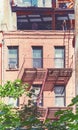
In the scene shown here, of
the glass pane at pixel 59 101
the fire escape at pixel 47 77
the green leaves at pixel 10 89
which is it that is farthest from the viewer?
the glass pane at pixel 59 101

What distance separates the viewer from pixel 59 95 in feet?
144

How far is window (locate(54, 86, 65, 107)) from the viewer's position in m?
43.8

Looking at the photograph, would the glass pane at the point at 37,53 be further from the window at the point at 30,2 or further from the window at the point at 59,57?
the window at the point at 30,2

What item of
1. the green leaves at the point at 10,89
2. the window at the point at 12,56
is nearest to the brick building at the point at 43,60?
the window at the point at 12,56

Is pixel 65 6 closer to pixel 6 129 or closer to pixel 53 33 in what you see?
pixel 53 33

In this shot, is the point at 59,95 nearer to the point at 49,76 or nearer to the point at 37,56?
the point at 49,76

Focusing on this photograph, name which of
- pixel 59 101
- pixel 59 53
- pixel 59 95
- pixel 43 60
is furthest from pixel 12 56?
pixel 59 101

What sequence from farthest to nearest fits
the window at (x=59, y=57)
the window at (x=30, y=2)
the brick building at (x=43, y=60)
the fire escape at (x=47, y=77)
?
the window at (x=30, y=2), the window at (x=59, y=57), the brick building at (x=43, y=60), the fire escape at (x=47, y=77)

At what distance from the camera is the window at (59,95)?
43844 mm

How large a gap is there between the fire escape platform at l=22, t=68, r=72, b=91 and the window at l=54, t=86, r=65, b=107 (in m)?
0.48

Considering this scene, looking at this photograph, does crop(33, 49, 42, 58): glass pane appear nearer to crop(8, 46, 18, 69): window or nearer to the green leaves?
crop(8, 46, 18, 69): window

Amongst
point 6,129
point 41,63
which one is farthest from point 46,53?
point 6,129

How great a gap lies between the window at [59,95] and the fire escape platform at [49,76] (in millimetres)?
482

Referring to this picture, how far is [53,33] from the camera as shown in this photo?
4475 cm
